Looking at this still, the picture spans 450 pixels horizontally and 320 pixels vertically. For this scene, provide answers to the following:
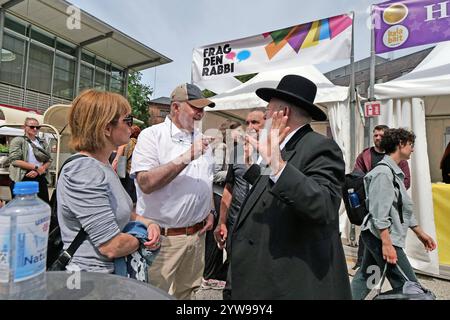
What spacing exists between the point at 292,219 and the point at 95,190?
0.85 m

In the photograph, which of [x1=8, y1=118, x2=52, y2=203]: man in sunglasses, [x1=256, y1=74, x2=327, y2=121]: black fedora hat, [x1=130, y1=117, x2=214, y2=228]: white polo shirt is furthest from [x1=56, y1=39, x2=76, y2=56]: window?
[x1=256, y1=74, x2=327, y2=121]: black fedora hat

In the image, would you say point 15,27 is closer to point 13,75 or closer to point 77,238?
point 13,75

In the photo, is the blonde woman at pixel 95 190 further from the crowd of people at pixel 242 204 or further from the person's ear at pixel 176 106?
the person's ear at pixel 176 106

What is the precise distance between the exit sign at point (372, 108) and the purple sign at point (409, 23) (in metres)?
0.78

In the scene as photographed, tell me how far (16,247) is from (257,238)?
939 mm

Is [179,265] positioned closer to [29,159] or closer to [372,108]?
[372,108]

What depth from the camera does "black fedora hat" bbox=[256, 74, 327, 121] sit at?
140cm

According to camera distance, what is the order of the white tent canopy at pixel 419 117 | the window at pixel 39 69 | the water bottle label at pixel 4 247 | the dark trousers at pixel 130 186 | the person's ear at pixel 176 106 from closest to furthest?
the water bottle label at pixel 4 247 → the person's ear at pixel 176 106 → the dark trousers at pixel 130 186 → the white tent canopy at pixel 419 117 → the window at pixel 39 69

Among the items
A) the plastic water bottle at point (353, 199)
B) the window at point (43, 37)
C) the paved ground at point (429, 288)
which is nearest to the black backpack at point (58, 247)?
the paved ground at point (429, 288)

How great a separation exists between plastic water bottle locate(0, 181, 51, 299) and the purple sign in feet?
15.3

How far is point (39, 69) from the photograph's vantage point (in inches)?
489

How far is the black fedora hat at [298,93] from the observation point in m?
1.40

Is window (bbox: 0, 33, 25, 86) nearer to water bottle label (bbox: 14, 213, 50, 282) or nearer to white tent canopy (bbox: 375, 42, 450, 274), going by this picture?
white tent canopy (bbox: 375, 42, 450, 274)
